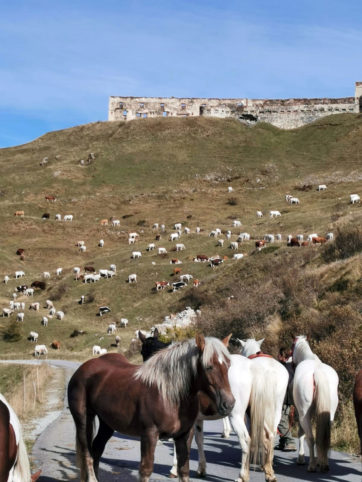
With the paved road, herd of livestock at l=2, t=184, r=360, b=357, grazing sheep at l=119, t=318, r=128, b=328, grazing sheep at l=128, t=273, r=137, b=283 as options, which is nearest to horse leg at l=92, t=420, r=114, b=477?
the paved road

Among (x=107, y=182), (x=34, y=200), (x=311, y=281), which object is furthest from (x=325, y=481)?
(x=107, y=182)

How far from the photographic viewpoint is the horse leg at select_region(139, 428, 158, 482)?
8445mm

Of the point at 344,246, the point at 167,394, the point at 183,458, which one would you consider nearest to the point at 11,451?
the point at 167,394

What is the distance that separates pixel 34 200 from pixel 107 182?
15.1 m

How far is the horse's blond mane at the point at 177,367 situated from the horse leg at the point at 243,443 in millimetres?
2851

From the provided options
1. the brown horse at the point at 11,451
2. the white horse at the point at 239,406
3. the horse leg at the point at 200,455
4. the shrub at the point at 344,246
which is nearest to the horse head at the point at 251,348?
the white horse at the point at 239,406

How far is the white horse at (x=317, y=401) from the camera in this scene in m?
11.5

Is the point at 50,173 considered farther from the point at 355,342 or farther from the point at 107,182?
the point at 355,342

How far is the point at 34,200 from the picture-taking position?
108 m

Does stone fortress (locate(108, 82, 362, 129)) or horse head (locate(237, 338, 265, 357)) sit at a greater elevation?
stone fortress (locate(108, 82, 362, 129))

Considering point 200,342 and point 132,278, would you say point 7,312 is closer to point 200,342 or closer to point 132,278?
point 132,278

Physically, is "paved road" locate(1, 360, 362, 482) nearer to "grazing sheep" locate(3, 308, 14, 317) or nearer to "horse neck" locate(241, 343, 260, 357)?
"horse neck" locate(241, 343, 260, 357)

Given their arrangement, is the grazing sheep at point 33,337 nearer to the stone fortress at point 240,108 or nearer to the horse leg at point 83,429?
the horse leg at point 83,429

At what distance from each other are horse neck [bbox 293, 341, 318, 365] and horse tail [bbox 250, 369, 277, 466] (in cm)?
146
